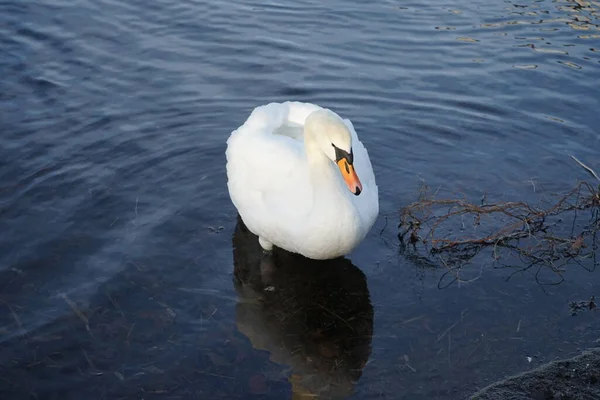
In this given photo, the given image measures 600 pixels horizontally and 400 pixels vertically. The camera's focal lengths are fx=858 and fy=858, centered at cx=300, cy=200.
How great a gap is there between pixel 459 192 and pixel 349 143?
2.21 metres

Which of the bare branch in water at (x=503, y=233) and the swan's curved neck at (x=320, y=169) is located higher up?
the swan's curved neck at (x=320, y=169)

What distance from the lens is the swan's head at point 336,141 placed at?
18.3 feet

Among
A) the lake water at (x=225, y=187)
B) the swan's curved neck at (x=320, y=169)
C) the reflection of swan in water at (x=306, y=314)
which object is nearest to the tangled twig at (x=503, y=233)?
the lake water at (x=225, y=187)

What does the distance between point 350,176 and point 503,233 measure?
1.90 meters

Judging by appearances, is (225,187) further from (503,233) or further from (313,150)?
(503,233)

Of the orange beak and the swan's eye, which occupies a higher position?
the swan's eye

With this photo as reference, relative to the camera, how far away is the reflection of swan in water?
544 cm

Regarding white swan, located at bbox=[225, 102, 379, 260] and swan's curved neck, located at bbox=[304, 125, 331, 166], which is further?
swan's curved neck, located at bbox=[304, 125, 331, 166]

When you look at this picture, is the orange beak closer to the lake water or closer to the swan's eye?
the swan's eye

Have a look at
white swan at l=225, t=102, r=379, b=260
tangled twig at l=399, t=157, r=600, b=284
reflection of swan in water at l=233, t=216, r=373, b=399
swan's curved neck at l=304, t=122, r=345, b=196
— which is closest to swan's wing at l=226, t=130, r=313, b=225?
white swan at l=225, t=102, r=379, b=260

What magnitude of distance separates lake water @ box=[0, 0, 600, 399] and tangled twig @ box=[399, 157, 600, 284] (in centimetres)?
18

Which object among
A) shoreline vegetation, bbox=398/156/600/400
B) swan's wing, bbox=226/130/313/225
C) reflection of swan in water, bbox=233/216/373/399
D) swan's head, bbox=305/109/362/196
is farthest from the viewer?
shoreline vegetation, bbox=398/156/600/400

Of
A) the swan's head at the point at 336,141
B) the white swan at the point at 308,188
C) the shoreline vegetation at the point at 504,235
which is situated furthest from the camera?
the shoreline vegetation at the point at 504,235

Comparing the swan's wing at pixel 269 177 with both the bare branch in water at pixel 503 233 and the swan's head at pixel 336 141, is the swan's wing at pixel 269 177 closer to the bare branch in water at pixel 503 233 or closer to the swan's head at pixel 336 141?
the swan's head at pixel 336 141
